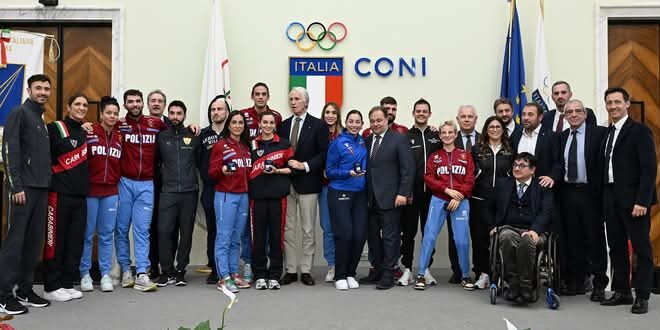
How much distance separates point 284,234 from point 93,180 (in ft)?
5.60

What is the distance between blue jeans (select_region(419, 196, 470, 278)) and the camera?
5.64 meters

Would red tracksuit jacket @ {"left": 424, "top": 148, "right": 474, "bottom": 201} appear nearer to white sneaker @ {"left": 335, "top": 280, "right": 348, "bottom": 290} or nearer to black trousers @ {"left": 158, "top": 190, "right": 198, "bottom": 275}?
white sneaker @ {"left": 335, "top": 280, "right": 348, "bottom": 290}

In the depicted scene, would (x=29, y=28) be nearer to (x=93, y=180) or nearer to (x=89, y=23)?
(x=89, y=23)

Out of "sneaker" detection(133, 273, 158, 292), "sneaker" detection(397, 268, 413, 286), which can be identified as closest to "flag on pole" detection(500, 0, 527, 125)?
"sneaker" detection(397, 268, 413, 286)

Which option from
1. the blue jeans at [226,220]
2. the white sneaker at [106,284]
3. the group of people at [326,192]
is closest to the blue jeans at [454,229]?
the group of people at [326,192]

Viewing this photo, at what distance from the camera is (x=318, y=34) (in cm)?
693

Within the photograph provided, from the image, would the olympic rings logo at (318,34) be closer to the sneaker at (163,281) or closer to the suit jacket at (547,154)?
the suit jacket at (547,154)

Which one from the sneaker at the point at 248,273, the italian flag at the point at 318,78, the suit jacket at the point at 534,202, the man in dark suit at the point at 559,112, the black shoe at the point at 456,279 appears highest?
the italian flag at the point at 318,78

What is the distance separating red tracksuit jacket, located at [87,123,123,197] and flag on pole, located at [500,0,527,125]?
13.0 ft

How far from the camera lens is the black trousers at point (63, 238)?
5.07 metres

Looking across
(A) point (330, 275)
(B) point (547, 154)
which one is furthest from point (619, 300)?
(A) point (330, 275)

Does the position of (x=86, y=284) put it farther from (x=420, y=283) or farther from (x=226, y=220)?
(x=420, y=283)

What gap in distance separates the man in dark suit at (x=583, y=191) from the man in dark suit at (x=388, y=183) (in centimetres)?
132

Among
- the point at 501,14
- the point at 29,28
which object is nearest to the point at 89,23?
the point at 29,28
